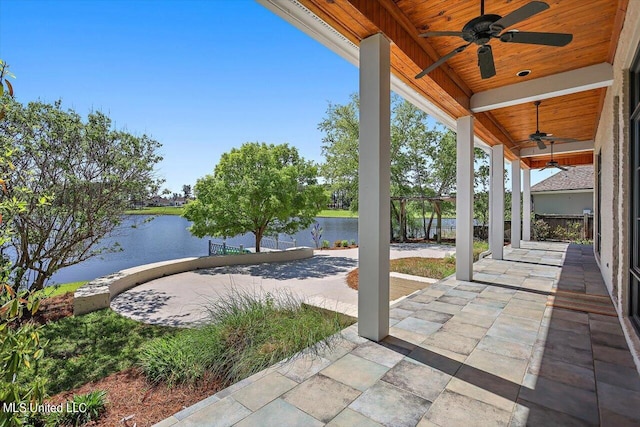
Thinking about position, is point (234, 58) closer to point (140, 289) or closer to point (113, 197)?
point (113, 197)

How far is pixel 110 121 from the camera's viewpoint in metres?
5.90

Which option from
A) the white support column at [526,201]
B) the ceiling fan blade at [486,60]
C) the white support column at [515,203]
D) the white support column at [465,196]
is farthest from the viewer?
the white support column at [526,201]

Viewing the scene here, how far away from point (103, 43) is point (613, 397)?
27.5 feet

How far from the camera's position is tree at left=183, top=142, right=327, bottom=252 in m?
9.88

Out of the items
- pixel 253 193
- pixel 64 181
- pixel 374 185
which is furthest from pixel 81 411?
pixel 253 193

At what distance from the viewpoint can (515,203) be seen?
8797 mm

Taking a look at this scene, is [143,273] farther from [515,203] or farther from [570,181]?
[570,181]

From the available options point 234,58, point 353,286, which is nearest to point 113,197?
point 234,58

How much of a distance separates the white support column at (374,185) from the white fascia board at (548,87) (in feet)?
9.44

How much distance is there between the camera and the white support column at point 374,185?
2727mm

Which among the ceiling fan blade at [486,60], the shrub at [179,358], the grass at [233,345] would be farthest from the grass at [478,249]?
the shrub at [179,358]

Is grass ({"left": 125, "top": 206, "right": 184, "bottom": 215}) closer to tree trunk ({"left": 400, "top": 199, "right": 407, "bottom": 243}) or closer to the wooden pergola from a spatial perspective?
the wooden pergola

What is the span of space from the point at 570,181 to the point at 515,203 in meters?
10.2

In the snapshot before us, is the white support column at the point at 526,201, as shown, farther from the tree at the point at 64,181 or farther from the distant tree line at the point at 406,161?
the tree at the point at 64,181
